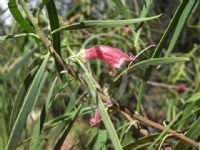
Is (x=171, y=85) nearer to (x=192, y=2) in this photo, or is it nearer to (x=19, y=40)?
(x=19, y=40)

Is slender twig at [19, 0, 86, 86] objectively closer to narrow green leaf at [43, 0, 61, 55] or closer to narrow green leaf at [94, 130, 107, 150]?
narrow green leaf at [43, 0, 61, 55]

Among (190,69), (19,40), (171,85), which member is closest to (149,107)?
(190,69)

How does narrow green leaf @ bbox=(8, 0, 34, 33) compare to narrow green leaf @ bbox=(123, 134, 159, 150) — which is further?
narrow green leaf @ bbox=(123, 134, 159, 150)

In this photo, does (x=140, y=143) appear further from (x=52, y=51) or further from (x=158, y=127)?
(x=52, y=51)

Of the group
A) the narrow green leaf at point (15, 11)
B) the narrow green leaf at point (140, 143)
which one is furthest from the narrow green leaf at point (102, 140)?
the narrow green leaf at point (15, 11)

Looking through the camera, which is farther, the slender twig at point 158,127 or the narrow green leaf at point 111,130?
the slender twig at point 158,127

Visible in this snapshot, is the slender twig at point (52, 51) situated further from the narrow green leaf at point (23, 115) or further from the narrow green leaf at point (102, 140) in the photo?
the narrow green leaf at point (102, 140)

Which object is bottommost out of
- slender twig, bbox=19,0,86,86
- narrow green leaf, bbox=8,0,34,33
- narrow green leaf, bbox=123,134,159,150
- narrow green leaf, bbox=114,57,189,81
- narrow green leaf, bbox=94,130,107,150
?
narrow green leaf, bbox=123,134,159,150

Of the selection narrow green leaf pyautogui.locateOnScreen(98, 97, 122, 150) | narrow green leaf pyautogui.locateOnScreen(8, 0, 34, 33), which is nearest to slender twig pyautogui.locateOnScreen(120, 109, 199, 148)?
narrow green leaf pyautogui.locateOnScreen(98, 97, 122, 150)

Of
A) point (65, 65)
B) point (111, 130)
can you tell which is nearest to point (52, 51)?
point (65, 65)

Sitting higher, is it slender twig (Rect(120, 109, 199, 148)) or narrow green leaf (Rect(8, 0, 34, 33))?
narrow green leaf (Rect(8, 0, 34, 33))

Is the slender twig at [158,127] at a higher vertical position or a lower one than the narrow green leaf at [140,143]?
higher
